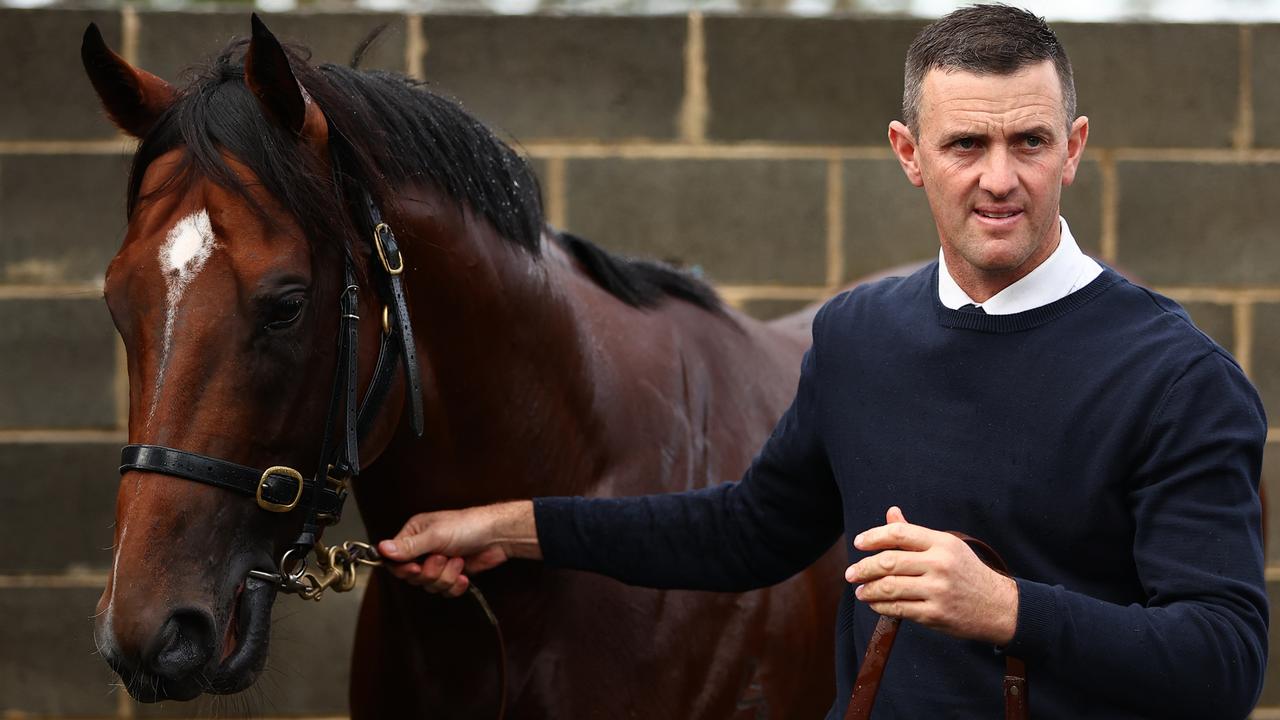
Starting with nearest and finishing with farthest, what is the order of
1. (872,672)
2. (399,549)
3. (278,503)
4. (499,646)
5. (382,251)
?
(872,672), (278,503), (382,251), (399,549), (499,646)

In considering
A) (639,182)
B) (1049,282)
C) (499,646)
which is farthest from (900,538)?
(639,182)

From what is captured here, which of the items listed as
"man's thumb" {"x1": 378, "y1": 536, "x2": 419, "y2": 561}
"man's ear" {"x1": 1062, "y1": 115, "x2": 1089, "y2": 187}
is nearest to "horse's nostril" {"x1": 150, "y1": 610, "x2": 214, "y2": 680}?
"man's thumb" {"x1": 378, "y1": 536, "x2": 419, "y2": 561}

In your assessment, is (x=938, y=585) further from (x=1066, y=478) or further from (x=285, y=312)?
(x=285, y=312)

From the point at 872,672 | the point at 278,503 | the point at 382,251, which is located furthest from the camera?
the point at 382,251

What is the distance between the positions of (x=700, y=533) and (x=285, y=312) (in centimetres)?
75

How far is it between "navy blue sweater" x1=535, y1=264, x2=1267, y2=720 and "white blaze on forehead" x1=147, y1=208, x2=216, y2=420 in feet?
2.91

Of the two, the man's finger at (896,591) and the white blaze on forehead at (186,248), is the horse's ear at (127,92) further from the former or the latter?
the man's finger at (896,591)

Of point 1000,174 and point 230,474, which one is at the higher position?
point 1000,174

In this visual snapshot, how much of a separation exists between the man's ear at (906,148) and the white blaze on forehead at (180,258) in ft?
3.17

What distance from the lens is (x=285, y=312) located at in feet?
5.41

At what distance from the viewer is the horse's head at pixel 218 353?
1.56 m

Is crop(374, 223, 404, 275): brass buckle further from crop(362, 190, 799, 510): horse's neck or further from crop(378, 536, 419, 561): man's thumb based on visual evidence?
crop(378, 536, 419, 561): man's thumb

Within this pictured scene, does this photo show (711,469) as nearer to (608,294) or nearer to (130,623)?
(608,294)

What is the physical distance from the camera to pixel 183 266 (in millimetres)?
1610
